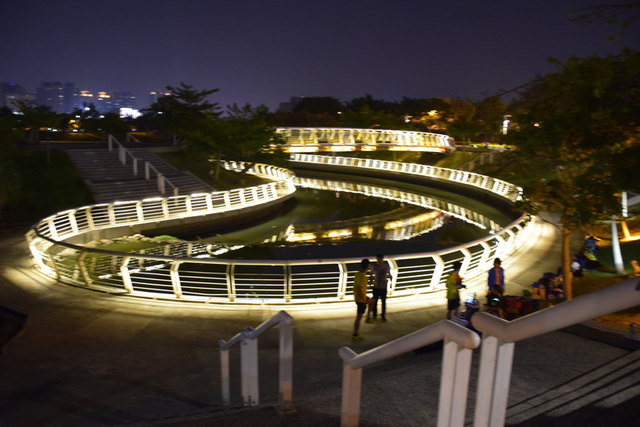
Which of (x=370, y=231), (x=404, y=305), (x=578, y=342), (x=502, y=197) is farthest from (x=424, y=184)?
(x=578, y=342)

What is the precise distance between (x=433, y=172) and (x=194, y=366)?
3938cm

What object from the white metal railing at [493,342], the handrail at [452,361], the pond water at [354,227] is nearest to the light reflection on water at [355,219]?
the pond water at [354,227]

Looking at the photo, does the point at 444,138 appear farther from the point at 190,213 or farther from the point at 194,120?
the point at 190,213

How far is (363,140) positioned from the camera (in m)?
55.6

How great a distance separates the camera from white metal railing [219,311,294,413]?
4.61 meters

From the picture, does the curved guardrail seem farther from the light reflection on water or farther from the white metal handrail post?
the white metal handrail post

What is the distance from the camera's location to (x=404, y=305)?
10.3 metres

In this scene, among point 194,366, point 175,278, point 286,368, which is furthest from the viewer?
point 175,278

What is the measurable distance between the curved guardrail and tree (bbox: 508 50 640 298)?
2641 millimetres

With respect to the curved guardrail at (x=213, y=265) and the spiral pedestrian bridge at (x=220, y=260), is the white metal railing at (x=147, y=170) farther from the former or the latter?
the curved guardrail at (x=213, y=265)

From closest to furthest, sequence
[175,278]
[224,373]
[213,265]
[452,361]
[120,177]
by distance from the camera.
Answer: [452,361], [224,373], [175,278], [213,265], [120,177]

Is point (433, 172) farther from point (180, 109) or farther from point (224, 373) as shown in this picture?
point (224, 373)

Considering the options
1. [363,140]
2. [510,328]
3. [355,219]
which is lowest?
[355,219]

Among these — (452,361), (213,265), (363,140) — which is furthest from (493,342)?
(363,140)
